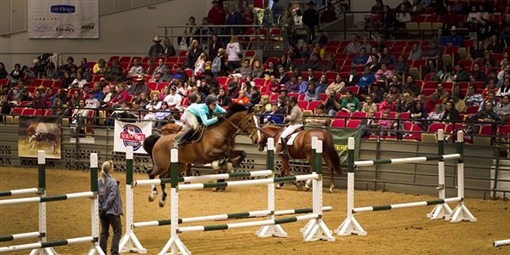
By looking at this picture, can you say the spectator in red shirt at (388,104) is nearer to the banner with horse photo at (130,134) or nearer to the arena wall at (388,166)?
the arena wall at (388,166)

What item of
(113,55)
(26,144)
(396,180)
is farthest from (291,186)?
(113,55)

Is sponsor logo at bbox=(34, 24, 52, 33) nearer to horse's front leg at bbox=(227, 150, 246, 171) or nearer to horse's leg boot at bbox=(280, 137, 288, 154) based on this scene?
horse's leg boot at bbox=(280, 137, 288, 154)

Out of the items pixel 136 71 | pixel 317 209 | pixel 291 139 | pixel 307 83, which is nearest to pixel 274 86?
pixel 307 83

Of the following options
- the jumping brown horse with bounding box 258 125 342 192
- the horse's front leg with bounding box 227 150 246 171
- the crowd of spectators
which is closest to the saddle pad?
the jumping brown horse with bounding box 258 125 342 192

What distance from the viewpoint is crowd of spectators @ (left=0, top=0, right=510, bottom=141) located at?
87.2 ft

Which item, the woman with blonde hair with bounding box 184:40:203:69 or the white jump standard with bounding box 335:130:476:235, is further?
the woman with blonde hair with bounding box 184:40:203:69

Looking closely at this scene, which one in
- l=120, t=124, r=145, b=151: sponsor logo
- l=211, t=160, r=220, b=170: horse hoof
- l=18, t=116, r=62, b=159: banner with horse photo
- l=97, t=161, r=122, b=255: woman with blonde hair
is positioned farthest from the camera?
l=18, t=116, r=62, b=159: banner with horse photo

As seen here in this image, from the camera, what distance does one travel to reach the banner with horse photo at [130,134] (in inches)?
1118

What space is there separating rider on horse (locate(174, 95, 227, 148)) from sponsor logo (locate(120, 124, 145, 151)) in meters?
7.08

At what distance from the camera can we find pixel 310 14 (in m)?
35.1

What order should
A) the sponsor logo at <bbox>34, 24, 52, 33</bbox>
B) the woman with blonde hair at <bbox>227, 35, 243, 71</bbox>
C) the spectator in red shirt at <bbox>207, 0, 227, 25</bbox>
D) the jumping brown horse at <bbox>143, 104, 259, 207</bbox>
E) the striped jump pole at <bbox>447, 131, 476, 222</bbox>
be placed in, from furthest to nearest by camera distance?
the sponsor logo at <bbox>34, 24, 52, 33</bbox>
the spectator in red shirt at <bbox>207, 0, 227, 25</bbox>
the woman with blonde hair at <bbox>227, 35, 243, 71</bbox>
the striped jump pole at <bbox>447, 131, 476, 222</bbox>
the jumping brown horse at <bbox>143, 104, 259, 207</bbox>

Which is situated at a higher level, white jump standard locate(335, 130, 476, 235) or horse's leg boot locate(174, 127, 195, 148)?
horse's leg boot locate(174, 127, 195, 148)

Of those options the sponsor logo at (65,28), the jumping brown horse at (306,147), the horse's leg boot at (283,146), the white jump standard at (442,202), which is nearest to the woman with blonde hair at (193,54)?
the sponsor logo at (65,28)

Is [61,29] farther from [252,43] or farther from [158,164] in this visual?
[158,164]
